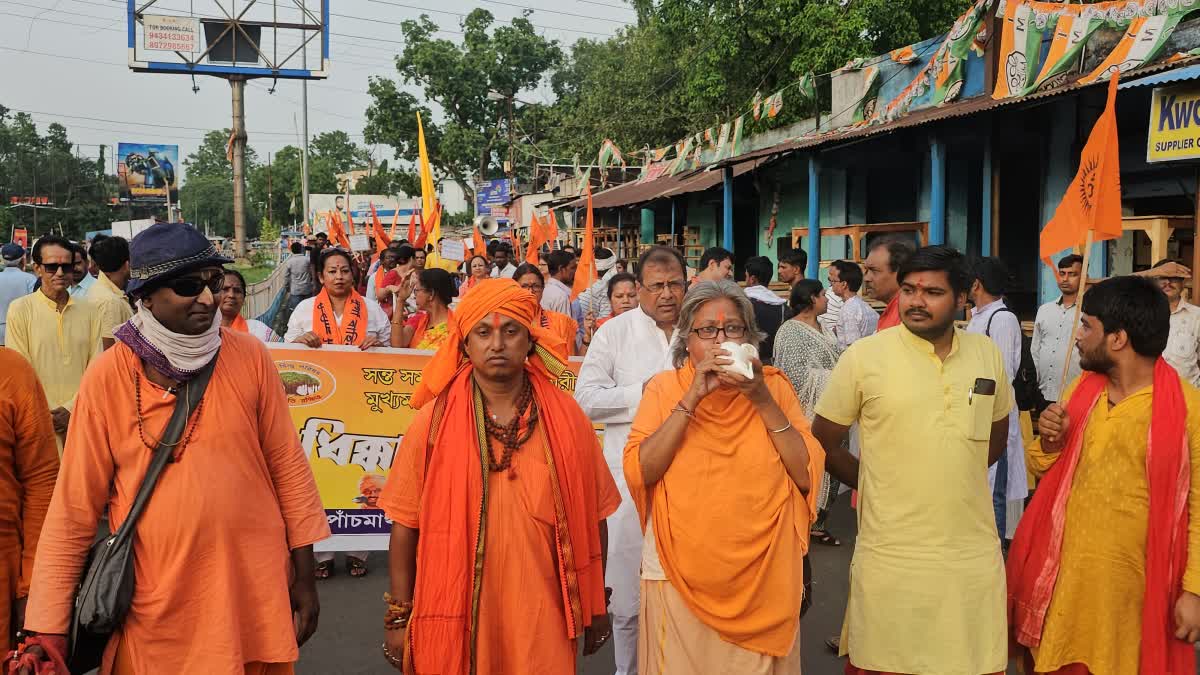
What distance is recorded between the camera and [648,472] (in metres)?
3.01

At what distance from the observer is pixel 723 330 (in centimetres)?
302

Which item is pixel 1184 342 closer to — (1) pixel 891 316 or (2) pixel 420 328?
(1) pixel 891 316

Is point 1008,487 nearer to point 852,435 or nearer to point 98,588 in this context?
point 852,435

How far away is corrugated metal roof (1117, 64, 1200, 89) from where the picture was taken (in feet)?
24.7

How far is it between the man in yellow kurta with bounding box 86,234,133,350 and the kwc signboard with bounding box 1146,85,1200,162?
26.6 feet

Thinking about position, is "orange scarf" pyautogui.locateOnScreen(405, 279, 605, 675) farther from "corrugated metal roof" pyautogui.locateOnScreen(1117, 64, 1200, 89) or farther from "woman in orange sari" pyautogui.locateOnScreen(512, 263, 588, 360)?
"corrugated metal roof" pyautogui.locateOnScreen(1117, 64, 1200, 89)

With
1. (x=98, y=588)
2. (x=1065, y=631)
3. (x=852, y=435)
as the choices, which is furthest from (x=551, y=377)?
(x=852, y=435)

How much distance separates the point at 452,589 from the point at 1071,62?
33.8ft

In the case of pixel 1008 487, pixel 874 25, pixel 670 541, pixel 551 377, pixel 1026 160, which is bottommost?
pixel 1008 487

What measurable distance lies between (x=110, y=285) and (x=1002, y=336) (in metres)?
5.57

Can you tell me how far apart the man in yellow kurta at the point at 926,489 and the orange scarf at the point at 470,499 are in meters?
0.94

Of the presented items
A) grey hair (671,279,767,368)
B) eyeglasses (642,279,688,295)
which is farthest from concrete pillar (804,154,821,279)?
grey hair (671,279,767,368)

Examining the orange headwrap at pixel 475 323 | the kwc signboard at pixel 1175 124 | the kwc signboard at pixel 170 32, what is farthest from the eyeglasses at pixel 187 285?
the kwc signboard at pixel 170 32

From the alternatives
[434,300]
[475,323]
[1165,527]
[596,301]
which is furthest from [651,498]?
[596,301]
